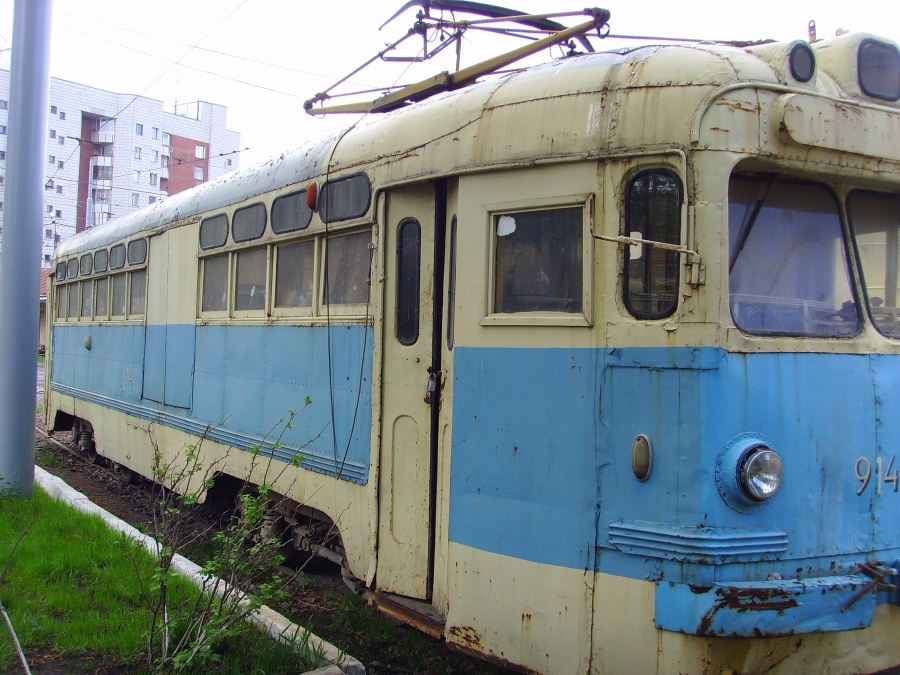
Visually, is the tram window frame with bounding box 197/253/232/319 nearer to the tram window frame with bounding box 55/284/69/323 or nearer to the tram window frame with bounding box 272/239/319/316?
the tram window frame with bounding box 272/239/319/316

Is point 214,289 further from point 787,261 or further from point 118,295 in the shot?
point 787,261

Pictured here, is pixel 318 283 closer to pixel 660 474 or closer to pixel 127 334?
pixel 660 474

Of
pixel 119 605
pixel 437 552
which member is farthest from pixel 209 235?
pixel 437 552

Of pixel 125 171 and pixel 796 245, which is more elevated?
pixel 125 171

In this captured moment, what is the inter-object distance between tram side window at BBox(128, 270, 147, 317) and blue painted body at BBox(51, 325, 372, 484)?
0.20 m

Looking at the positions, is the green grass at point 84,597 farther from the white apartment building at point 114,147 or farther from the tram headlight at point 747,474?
the white apartment building at point 114,147

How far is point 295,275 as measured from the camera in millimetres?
5391

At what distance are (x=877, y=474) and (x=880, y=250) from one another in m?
1.03

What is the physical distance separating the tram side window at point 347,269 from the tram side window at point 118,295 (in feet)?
15.9

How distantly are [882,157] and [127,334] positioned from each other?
297 inches

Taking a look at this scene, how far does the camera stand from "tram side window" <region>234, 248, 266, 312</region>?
5.79 metres

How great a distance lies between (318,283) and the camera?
5.11 metres

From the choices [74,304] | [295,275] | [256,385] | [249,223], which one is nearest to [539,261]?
[295,275]

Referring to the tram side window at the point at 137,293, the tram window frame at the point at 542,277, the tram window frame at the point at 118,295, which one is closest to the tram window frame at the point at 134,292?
the tram side window at the point at 137,293
